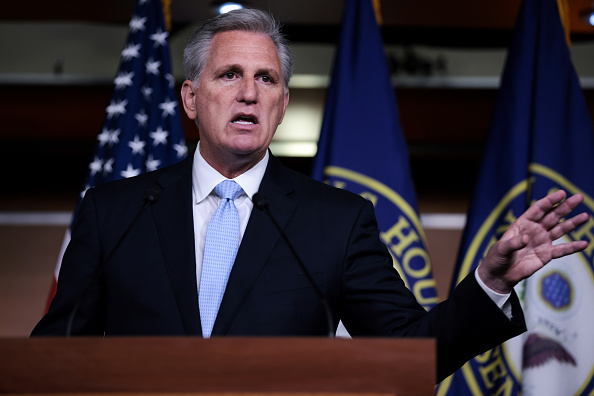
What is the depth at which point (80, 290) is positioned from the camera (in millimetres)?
1784

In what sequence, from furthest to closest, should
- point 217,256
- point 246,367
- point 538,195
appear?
point 538,195
point 217,256
point 246,367

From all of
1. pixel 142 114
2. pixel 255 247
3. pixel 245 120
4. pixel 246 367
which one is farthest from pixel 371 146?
pixel 246 367

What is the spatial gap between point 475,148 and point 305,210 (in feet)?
8.07

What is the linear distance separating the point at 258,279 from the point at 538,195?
1661 mm

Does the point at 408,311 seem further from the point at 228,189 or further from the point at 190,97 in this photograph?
the point at 190,97

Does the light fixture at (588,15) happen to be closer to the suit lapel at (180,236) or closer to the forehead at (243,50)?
the forehead at (243,50)

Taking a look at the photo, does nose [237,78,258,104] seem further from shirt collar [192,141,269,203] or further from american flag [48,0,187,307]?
american flag [48,0,187,307]

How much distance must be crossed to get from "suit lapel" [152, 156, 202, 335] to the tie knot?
0.24 feet

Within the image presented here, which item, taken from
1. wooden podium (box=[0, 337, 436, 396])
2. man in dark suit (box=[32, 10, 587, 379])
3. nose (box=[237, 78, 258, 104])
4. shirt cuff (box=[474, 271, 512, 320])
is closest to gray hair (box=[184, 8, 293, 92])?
man in dark suit (box=[32, 10, 587, 379])

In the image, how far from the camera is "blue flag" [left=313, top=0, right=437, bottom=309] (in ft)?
9.99

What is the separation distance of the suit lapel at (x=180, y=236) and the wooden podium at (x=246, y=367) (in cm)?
46

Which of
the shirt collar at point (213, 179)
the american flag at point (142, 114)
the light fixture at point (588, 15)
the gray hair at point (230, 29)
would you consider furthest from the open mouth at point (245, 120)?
the light fixture at point (588, 15)

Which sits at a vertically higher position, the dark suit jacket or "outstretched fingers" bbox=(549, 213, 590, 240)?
"outstretched fingers" bbox=(549, 213, 590, 240)

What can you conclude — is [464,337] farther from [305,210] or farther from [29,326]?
[29,326]
